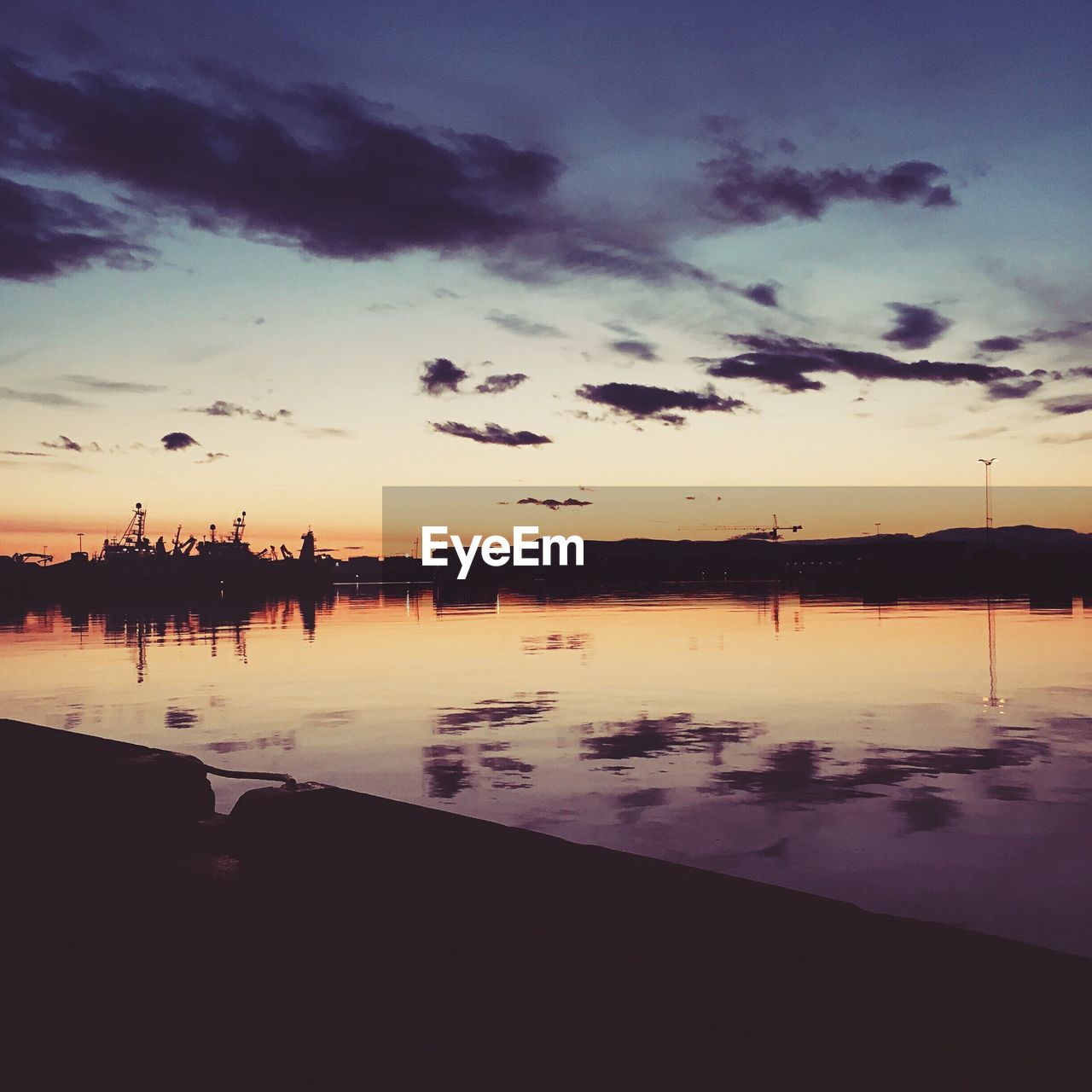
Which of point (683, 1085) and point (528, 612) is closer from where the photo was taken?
point (683, 1085)

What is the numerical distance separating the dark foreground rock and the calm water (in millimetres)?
4480

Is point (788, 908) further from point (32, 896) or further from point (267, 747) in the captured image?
point (267, 747)

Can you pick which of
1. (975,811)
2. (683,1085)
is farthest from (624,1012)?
(975,811)

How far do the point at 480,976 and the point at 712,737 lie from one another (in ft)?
46.3

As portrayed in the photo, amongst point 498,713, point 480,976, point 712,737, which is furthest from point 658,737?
point 480,976

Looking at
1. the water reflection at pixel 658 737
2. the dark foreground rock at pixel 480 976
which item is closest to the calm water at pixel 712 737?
the water reflection at pixel 658 737

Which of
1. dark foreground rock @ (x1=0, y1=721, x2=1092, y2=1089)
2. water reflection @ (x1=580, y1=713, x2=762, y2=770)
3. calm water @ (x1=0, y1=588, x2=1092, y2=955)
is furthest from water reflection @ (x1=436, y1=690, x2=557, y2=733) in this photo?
dark foreground rock @ (x1=0, y1=721, x2=1092, y2=1089)

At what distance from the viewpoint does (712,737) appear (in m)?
19.1

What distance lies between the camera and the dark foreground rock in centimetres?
441

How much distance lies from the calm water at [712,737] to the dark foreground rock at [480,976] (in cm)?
448

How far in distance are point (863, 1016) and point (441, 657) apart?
Result: 1309 inches

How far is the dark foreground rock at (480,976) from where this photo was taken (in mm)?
4410

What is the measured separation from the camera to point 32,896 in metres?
7.12

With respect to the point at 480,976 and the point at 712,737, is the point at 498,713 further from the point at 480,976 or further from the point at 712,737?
the point at 480,976
